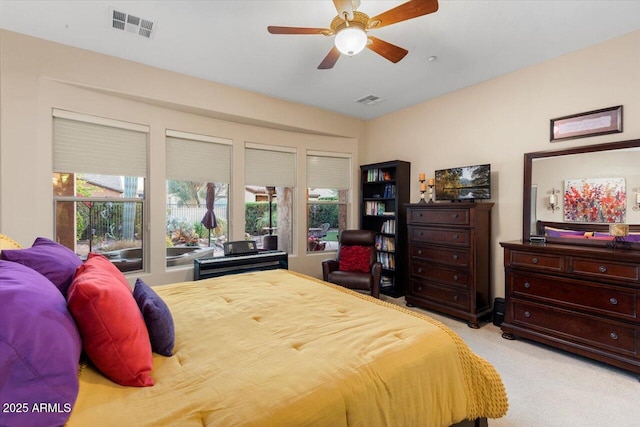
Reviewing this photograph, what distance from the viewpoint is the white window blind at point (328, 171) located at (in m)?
4.89

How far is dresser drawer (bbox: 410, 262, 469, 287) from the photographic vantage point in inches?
136

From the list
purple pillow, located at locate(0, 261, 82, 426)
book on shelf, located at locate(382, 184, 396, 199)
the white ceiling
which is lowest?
purple pillow, located at locate(0, 261, 82, 426)

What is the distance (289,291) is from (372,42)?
76.7 inches

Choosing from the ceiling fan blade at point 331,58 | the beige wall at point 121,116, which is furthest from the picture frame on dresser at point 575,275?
the beige wall at point 121,116

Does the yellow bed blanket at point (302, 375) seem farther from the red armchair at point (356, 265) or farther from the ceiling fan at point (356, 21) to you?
the red armchair at point (356, 265)

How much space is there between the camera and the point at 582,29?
262 cm

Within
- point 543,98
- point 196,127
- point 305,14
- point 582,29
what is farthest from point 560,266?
point 196,127

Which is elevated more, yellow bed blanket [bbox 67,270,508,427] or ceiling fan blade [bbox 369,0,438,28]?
ceiling fan blade [bbox 369,0,438,28]

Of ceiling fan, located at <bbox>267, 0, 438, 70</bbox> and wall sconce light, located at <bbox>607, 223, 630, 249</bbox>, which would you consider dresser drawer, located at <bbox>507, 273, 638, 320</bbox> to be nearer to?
wall sconce light, located at <bbox>607, 223, 630, 249</bbox>

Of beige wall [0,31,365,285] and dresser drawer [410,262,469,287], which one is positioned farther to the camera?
dresser drawer [410,262,469,287]

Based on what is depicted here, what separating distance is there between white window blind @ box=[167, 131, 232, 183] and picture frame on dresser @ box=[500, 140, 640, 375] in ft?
11.6

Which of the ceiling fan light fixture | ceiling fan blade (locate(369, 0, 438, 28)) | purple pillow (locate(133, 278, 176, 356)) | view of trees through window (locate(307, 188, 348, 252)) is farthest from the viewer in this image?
view of trees through window (locate(307, 188, 348, 252))

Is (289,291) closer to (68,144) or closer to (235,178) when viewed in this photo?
(235,178)

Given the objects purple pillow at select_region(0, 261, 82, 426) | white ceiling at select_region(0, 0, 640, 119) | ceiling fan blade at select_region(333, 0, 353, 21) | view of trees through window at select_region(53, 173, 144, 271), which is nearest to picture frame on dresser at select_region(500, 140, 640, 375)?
white ceiling at select_region(0, 0, 640, 119)
